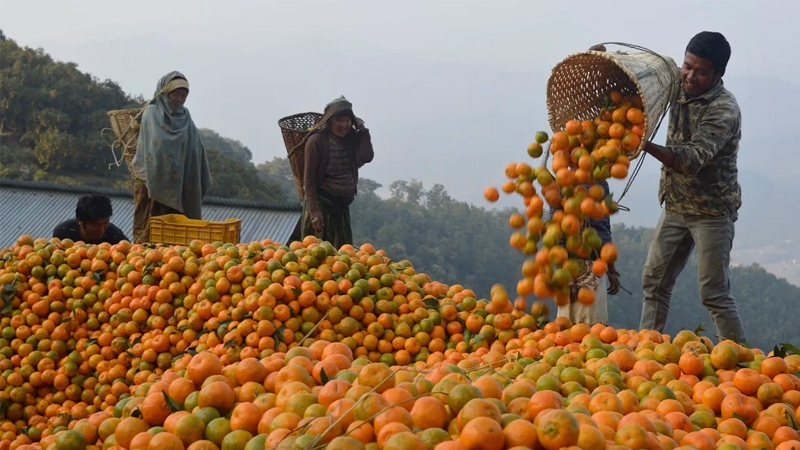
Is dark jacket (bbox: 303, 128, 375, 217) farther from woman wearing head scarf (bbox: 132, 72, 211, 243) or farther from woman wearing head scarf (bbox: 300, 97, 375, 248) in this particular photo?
woman wearing head scarf (bbox: 132, 72, 211, 243)

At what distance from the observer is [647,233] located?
891 inches

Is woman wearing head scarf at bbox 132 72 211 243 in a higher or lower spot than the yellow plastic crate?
higher

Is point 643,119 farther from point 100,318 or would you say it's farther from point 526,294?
point 100,318

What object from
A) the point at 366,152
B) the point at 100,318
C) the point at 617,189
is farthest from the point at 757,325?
the point at 100,318

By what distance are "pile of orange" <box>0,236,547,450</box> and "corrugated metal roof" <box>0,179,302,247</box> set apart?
555 centimetres

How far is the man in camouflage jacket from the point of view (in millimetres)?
3684

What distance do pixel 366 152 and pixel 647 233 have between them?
61.1 feet

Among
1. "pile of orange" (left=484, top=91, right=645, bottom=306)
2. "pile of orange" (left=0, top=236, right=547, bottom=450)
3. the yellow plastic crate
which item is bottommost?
"pile of orange" (left=0, top=236, right=547, bottom=450)

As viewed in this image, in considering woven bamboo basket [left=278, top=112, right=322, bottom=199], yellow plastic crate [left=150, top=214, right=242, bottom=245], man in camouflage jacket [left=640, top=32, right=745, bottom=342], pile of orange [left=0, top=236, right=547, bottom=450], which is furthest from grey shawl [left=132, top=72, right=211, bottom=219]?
man in camouflage jacket [left=640, top=32, right=745, bottom=342]

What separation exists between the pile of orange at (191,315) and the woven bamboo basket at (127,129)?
2.59m

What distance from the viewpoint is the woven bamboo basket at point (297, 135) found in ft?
20.3

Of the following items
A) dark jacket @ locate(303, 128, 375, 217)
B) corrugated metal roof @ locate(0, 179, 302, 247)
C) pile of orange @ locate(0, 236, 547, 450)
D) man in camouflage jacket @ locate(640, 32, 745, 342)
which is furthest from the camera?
corrugated metal roof @ locate(0, 179, 302, 247)

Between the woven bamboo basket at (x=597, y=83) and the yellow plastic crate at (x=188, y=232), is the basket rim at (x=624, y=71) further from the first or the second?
the yellow plastic crate at (x=188, y=232)

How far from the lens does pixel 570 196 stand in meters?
3.16
